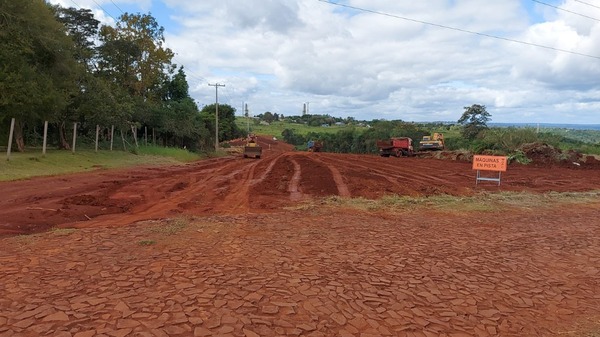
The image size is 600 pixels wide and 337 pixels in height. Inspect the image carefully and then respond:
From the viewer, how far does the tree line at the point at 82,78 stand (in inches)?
730

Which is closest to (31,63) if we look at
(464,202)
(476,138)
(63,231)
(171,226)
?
(63,231)

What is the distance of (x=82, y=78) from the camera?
2581 centimetres

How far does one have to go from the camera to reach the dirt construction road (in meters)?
3.98

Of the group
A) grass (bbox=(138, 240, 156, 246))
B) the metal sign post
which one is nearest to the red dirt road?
the metal sign post

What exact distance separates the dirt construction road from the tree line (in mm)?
11062

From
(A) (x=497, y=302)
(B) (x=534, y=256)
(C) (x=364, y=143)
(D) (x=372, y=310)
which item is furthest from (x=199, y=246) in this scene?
(C) (x=364, y=143)

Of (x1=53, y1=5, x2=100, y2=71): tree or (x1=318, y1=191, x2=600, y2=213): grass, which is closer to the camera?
(x1=318, y1=191, x2=600, y2=213): grass

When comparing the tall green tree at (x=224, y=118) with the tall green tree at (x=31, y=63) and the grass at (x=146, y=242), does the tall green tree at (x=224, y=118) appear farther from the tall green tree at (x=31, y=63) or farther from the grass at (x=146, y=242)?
the grass at (x=146, y=242)

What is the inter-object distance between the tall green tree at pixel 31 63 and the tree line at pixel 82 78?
0.04 m

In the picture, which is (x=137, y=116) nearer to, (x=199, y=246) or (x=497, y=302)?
(x=199, y=246)

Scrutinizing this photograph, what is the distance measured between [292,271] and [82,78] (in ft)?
83.0

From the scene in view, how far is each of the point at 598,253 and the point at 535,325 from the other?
355 cm

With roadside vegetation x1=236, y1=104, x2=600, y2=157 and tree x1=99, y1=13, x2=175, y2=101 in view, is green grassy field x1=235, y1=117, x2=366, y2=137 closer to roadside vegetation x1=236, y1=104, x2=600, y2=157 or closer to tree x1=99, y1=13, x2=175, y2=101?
roadside vegetation x1=236, y1=104, x2=600, y2=157

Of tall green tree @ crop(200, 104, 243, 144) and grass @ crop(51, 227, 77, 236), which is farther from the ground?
tall green tree @ crop(200, 104, 243, 144)
